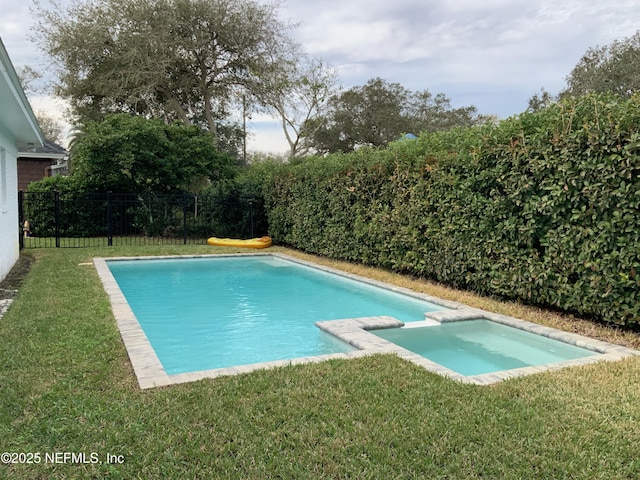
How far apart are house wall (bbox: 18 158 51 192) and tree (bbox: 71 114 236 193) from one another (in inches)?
314

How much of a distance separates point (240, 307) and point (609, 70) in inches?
999

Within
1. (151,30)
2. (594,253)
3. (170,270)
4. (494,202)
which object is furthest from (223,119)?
(594,253)

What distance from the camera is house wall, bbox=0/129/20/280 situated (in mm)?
9094

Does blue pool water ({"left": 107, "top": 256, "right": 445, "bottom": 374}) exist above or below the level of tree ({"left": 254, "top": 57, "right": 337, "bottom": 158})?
below

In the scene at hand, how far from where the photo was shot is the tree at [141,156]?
17.0m

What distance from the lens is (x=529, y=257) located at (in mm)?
6973

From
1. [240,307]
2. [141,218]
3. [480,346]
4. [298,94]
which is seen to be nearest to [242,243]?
[141,218]

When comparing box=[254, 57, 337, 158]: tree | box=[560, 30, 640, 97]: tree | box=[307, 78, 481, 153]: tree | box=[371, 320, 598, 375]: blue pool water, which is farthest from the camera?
box=[307, 78, 481, 153]: tree

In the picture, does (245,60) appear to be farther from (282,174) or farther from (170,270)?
(170,270)

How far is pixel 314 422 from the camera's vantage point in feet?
10.8

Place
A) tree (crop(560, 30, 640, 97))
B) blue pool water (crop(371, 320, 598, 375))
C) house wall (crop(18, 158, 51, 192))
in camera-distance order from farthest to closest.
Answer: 1. house wall (crop(18, 158, 51, 192))
2. tree (crop(560, 30, 640, 97))
3. blue pool water (crop(371, 320, 598, 375))

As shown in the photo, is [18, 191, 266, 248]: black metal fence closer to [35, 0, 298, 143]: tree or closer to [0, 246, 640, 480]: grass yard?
[35, 0, 298, 143]: tree

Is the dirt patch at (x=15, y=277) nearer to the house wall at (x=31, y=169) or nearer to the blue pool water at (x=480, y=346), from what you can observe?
the blue pool water at (x=480, y=346)

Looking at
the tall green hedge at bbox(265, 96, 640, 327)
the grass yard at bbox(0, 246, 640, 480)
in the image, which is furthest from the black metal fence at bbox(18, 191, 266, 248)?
the grass yard at bbox(0, 246, 640, 480)
